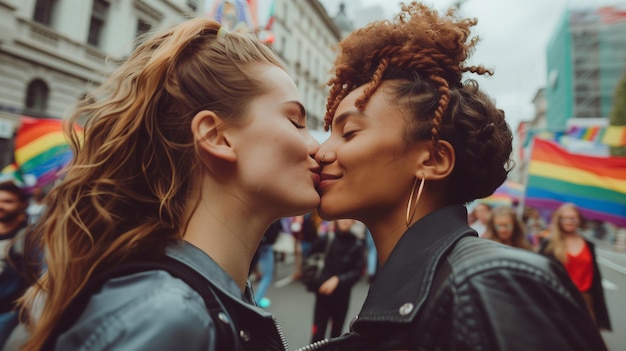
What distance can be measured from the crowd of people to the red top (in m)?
4.20

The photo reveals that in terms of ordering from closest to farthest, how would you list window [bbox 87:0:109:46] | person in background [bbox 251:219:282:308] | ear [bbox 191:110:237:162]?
1. ear [bbox 191:110:237:162]
2. person in background [bbox 251:219:282:308]
3. window [bbox 87:0:109:46]

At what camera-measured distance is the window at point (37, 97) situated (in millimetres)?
13898

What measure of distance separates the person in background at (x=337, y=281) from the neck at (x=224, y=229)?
3.60 metres

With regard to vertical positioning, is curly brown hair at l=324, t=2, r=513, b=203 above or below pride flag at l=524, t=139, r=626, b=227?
above

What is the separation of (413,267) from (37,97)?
1608 centimetres

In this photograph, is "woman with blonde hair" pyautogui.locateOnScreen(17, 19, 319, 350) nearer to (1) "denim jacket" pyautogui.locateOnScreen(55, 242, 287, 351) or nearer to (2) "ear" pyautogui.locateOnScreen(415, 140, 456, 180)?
(1) "denim jacket" pyautogui.locateOnScreen(55, 242, 287, 351)

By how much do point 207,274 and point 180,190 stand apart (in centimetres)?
38

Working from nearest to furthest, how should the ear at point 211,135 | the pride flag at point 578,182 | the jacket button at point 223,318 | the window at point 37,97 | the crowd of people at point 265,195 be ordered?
the crowd of people at point 265,195 → the jacket button at point 223,318 → the ear at point 211,135 → the pride flag at point 578,182 → the window at point 37,97

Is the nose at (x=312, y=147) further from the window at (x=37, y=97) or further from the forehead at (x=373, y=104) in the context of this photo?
the window at (x=37, y=97)

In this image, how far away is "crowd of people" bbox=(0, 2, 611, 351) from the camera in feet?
3.33

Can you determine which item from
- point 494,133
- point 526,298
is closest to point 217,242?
point 526,298

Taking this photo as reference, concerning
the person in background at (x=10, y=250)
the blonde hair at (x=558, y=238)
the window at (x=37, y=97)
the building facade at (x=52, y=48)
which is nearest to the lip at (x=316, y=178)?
the person in background at (x=10, y=250)

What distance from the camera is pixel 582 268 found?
511cm

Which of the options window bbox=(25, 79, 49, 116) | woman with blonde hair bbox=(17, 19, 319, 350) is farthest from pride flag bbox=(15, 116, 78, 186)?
window bbox=(25, 79, 49, 116)
